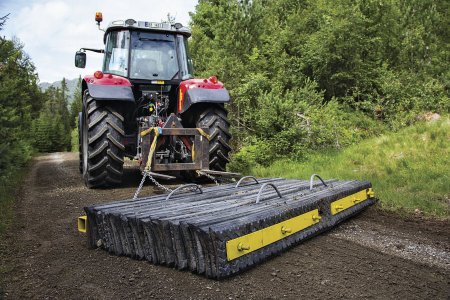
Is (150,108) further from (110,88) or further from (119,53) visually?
(119,53)

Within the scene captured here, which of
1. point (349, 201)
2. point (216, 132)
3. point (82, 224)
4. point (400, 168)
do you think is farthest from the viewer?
point (216, 132)

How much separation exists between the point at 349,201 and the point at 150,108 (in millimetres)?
3715

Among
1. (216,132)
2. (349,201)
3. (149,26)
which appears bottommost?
(349,201)

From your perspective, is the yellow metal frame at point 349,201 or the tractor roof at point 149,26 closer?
the yellow metal frame at point 349,201

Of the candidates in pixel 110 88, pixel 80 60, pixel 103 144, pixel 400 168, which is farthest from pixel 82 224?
pixel 400 168

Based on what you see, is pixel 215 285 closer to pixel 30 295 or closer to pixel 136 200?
pixel 30 295

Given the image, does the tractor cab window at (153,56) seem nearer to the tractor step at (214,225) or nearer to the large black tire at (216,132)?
the large black tire at (216,132)

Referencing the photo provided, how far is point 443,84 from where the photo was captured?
13.3 metres

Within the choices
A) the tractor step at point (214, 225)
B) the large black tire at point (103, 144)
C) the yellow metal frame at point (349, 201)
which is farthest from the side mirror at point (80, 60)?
the yellow metal frame at point (349, 201)

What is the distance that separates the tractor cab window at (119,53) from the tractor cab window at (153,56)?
10 cm

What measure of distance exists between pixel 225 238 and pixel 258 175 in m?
4.93

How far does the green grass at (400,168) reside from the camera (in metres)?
5.03

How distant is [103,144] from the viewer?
6234mm

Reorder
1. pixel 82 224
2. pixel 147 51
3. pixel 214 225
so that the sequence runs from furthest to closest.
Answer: pixel 147 51
pixel 82 224
pixel 214 225
